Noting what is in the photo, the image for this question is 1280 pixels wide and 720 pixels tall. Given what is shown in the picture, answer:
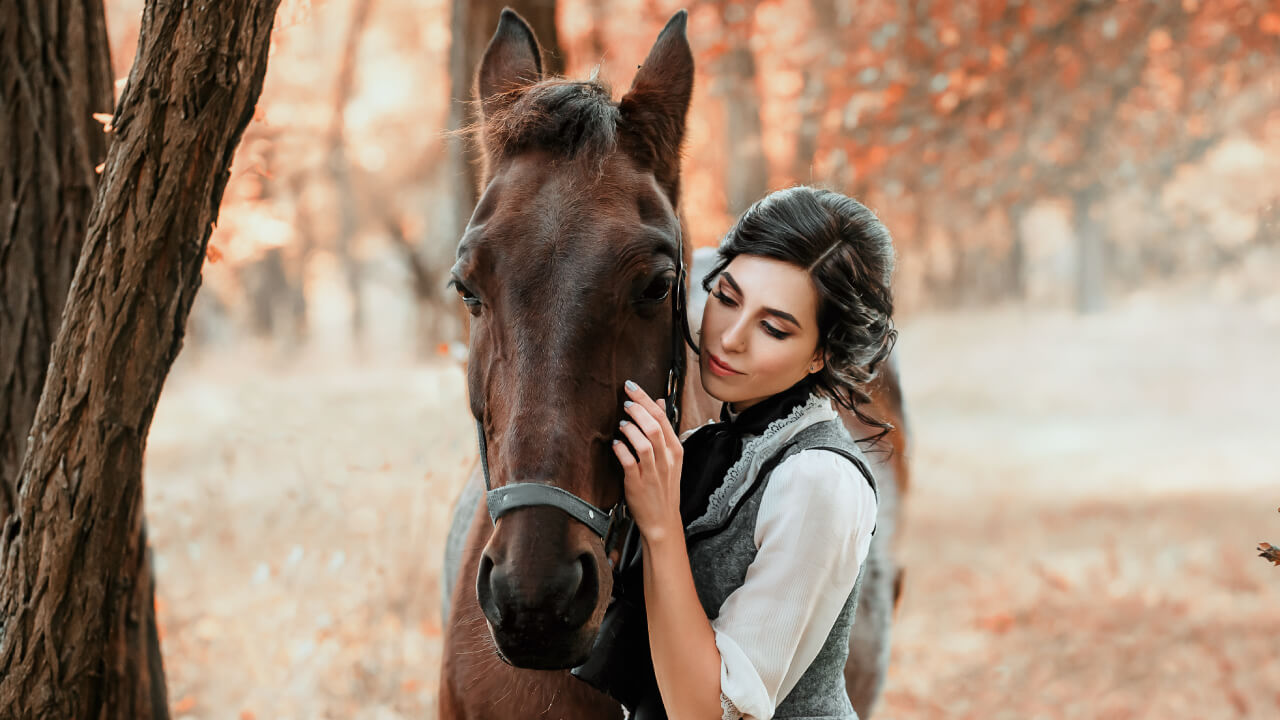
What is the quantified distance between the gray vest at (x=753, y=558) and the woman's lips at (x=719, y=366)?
19cm

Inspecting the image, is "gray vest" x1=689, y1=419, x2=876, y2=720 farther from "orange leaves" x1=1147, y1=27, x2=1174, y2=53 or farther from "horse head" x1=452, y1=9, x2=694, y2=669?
"orange leaves" x1=1147, y1=27, x2=1174, y2=53

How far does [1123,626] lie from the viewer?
701 centimetres

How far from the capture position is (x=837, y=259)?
1.87 metres

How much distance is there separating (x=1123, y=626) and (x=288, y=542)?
6198 mm

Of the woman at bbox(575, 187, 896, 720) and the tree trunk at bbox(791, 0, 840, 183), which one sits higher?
the tree trunk at bbox(791, 0, 840, 183)

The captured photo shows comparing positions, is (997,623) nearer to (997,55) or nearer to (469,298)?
(997,55)

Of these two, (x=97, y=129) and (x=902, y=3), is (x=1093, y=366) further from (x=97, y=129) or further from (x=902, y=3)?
(x=97, y=129)

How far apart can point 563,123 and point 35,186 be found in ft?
5.85

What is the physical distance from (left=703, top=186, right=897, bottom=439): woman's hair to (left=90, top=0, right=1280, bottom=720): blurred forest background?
2.03 ft

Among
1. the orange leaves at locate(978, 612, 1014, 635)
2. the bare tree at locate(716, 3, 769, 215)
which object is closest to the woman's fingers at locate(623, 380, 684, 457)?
the orange leaves at locate(978, 612, 1014, 635)

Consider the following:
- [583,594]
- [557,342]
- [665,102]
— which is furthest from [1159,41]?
[583,594]

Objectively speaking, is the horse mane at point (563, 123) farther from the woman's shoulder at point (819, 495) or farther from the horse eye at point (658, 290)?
the woman's shoulder at point (819, 495)

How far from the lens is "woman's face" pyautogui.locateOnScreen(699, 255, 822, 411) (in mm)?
1855

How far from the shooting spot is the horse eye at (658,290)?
2041 millimetres
